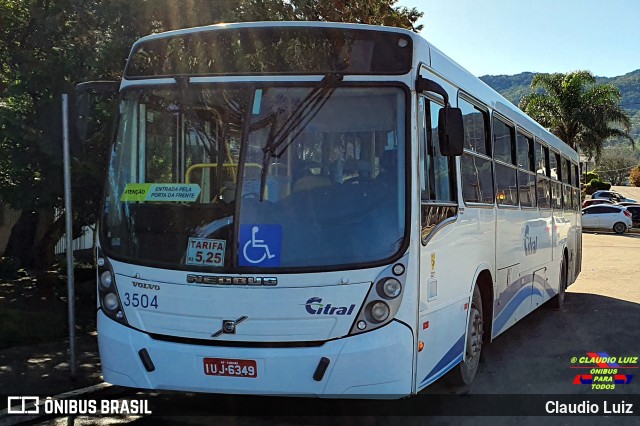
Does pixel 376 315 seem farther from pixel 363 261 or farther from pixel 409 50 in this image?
pixel 409 50

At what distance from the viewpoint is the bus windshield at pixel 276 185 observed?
451 cm

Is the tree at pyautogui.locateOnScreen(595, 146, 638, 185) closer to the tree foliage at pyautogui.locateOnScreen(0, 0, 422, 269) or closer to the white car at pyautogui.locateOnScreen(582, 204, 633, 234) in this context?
the white car at pyautogui.locateOnScreen(582, 204, 633, 234)

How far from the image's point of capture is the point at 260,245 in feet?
14.8

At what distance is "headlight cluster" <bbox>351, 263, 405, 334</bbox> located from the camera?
4387 millimetres

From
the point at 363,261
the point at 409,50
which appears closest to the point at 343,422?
the point at 363,261

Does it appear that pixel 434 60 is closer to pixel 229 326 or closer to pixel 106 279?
pixel 229 326

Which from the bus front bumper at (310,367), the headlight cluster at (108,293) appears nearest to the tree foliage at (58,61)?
the headlight cluster at (108,293)

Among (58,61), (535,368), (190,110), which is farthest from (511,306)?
(58,61)

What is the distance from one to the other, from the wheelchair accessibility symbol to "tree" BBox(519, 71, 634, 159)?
39267 millimetres

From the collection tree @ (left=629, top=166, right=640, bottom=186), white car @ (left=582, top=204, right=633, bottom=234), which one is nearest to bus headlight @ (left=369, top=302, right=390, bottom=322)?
white car @ (left=582, top=204, right=633, bottom=234)

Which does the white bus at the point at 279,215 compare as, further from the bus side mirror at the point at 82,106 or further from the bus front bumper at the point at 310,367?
the bus side mirror at the point at 82,106

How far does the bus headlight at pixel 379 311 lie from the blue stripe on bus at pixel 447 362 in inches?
26.2

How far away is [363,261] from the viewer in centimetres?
443

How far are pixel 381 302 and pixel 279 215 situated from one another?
0.92 metres
